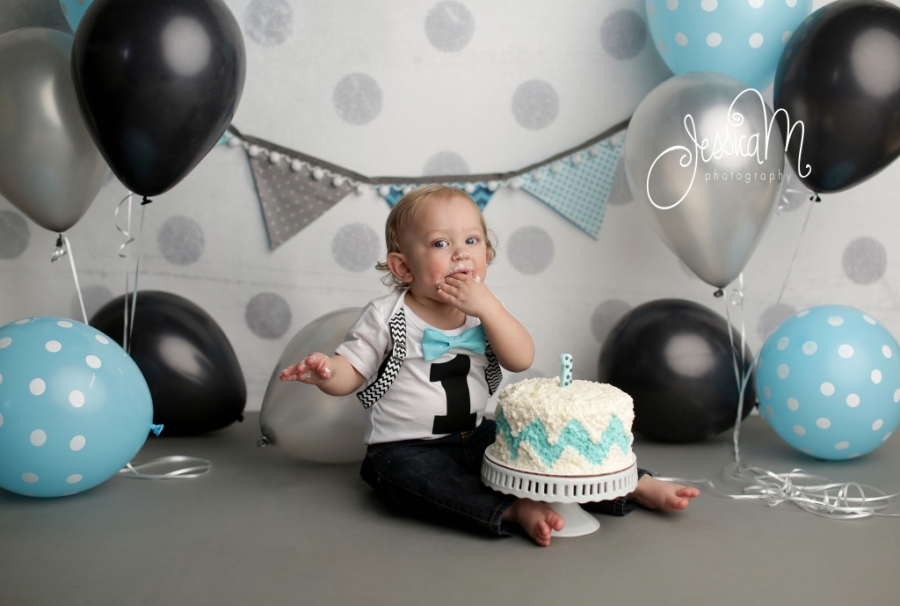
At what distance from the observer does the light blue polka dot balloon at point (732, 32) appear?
1881mm

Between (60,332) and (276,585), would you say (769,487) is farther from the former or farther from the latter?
(60,332)

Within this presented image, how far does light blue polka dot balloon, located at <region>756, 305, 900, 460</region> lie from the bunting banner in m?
0.74

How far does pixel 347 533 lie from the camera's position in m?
1.44

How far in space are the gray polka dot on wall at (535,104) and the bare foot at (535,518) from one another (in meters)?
1.28

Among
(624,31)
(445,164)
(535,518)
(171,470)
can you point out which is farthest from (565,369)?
(624,31)

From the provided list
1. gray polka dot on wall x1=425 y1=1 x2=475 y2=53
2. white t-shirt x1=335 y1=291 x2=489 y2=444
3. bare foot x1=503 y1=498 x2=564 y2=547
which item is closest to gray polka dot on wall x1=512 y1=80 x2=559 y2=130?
gray polka dot on wall x1=425 y1=1 x2=475 y2=53

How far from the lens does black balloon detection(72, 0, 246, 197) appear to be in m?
1.52

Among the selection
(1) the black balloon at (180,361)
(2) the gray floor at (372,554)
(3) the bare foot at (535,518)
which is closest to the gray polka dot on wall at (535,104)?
(1) the black balloon at (180,361)

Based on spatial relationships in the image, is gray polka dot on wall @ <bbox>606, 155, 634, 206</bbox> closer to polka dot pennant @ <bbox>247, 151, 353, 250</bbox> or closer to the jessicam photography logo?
the jessicam photography logo

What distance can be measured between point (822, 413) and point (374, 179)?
134 centimetres

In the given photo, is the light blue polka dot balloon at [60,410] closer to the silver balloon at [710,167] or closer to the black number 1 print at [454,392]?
the black number 1 print at [454,392]

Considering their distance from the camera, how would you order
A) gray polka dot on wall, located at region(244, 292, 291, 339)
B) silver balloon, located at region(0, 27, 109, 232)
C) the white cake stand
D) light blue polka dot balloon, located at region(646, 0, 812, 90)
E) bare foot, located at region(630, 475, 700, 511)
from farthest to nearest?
gray polka dot on wall, located at region(244, 292, 291, 339) → light blue polka dot balloon, located at region(646, 0, 812, 90) → silver balloon, located at region(0, 27, 109, 232) → bare foot, located at region(630, 475, 700, 511) → the white cake stand

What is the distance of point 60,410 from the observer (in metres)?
1.50

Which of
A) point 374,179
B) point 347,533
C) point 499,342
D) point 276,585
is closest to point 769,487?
point 499,342
